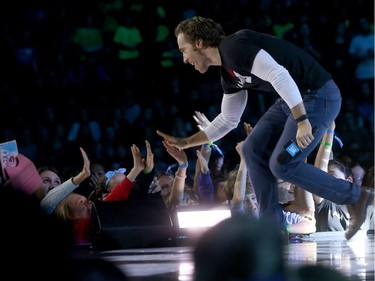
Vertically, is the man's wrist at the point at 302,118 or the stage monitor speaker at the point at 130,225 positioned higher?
the man's wrist at the point at 302,118

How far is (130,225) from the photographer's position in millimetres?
3848

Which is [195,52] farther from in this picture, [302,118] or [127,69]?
[127,69]

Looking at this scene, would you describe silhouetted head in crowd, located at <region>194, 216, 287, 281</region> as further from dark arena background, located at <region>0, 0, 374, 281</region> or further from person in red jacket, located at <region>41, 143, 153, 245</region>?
dark arena background, located at <region>0, 0, 374, 281</region>

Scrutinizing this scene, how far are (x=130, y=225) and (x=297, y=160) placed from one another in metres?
1.15

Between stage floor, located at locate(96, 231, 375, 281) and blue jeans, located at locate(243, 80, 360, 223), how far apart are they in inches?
8.9

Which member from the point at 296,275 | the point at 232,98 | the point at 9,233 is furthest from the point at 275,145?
the point at 9,233

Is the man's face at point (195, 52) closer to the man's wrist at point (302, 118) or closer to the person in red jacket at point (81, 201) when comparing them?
the man's wrist at point (302, 118)

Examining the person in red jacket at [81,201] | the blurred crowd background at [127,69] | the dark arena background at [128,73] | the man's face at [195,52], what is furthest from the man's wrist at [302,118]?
the blurred crowd background at [127,69]

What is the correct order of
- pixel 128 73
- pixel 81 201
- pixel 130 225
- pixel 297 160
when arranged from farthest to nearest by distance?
1. pixel 128 73
2. pixel 81 201
3. pixel 130 225
4. pixel 297 160

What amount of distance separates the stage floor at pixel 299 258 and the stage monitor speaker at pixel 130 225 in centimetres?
19

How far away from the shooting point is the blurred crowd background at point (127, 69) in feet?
24.9

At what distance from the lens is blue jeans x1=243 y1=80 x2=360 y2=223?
10.1 ft

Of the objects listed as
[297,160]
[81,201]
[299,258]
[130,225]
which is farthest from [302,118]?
[81,201]

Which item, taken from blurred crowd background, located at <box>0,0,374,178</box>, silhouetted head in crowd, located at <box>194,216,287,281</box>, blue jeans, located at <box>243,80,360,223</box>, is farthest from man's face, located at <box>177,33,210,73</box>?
blurred crowd background, located at <box>0,0,374,178</box>
